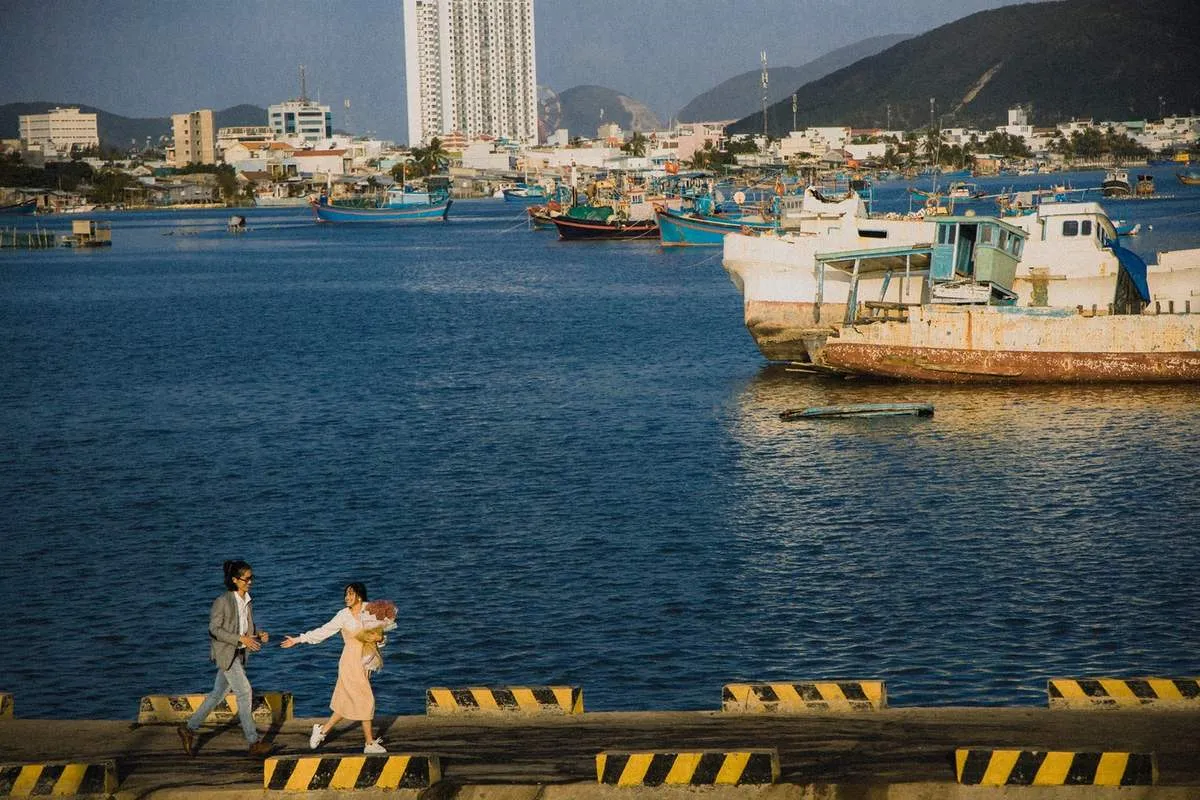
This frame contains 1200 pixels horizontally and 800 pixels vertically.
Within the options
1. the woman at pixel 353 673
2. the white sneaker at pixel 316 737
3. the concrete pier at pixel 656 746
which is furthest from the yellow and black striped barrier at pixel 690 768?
the white sneaker at pixel 316 737

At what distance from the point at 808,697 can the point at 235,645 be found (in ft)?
18.2

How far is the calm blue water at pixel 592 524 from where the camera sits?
2197 cm

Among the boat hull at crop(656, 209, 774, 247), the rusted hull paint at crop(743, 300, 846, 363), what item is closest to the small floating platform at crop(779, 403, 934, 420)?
the rusted hull paint at crop(743, 300, 846, 363)

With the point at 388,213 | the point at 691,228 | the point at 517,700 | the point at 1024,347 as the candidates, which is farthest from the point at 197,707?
the point at 388,213

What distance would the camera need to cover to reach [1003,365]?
43469 millimetres

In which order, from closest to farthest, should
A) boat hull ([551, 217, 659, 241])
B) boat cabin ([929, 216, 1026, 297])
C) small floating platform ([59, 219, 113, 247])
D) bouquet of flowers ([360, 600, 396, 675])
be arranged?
bouquet of flowers ([360, 600, 396, 675])
boat cabin ([929, 216, 1026, 297])
boat hull ([551, 217, 659, 241])
small floating platform ([59, 219, 113, 247])

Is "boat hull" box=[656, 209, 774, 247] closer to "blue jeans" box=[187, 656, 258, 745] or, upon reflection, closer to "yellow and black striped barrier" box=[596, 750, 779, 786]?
"blue jeans" box=[187, 656, 258, 745]

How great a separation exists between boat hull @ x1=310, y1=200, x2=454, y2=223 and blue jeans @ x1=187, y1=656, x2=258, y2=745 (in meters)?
181

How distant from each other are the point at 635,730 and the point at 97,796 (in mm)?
4886

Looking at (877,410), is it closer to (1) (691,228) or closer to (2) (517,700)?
(2) (517,700)

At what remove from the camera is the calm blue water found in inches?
865

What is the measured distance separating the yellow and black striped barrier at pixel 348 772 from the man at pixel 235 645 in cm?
119

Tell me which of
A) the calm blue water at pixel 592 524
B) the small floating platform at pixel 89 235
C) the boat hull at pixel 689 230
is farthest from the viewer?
the small floating platform at pixel 89 235

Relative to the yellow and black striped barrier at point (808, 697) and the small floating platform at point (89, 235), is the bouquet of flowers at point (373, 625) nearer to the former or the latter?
the yellow and black striped barrier at point (808, 697)
